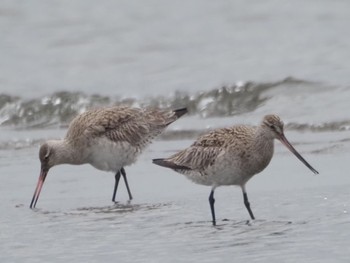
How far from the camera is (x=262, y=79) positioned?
16109 millimetres

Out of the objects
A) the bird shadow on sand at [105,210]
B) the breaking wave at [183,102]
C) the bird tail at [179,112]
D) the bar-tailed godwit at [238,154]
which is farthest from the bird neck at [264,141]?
the breaking wave at [183,102]

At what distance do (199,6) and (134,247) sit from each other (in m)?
11.2

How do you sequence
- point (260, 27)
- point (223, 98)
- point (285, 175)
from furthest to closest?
1. point (260, 27)
2. point (223, 98)
3. point (285, 175)

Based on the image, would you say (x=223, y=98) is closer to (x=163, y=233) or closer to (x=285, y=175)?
(x=285, y=175)

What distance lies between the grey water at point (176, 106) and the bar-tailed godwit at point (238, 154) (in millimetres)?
285

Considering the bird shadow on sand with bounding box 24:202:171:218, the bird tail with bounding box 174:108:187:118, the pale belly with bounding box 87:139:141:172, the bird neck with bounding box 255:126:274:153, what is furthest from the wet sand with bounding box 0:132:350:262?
the bird tail with bounding box 174:108:187:118

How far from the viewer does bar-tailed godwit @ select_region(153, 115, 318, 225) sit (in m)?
9.74

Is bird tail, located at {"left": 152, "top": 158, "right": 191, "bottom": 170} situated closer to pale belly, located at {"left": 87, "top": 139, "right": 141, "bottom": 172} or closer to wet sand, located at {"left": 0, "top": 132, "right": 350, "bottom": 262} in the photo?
wet sand, located at {"left": 0, "top": 132, "right": 350, "bottom": 262}

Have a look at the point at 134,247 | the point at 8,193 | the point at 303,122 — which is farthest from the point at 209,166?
the point at 303,122

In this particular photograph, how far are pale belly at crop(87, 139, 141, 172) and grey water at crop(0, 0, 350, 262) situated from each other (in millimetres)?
275

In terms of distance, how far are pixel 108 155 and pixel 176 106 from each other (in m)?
4.20

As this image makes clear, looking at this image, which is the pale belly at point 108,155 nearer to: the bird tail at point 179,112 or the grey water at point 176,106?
the grey water at point 176,106

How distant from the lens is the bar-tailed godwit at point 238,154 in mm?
9742

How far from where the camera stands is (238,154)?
980cm
